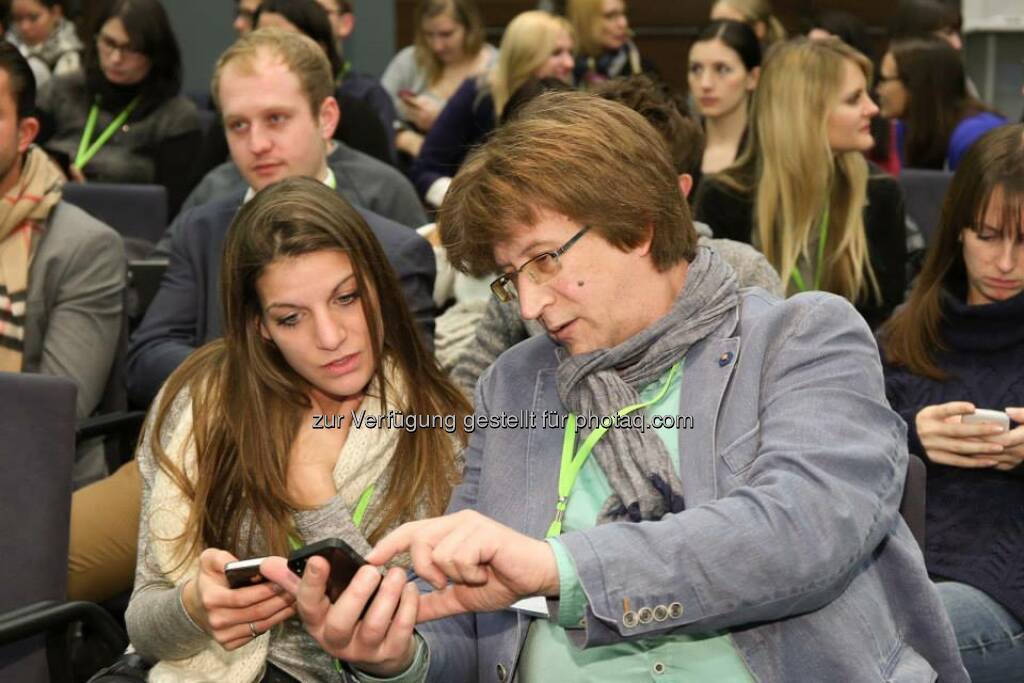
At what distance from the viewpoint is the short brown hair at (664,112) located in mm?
2959

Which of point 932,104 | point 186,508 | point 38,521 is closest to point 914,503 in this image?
point 186,508

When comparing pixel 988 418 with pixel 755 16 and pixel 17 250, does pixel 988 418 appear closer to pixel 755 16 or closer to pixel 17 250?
pixel 17 250

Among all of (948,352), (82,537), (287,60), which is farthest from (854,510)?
(287,60)

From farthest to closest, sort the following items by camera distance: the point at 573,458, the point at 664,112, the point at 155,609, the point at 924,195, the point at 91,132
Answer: the point at 91,132
the point at 924,195
the point at 664,112
the point at 155,609
the point at 573,458

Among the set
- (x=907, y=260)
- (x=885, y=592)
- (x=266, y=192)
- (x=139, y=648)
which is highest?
(x=266, y=192)

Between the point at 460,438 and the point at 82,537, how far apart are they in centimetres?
110

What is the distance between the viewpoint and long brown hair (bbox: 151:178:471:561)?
87.8 inches

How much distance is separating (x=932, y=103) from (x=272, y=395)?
400cm

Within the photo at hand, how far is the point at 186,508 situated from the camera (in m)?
2.25

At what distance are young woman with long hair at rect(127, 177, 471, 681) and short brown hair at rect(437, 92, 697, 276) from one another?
0.47 metres

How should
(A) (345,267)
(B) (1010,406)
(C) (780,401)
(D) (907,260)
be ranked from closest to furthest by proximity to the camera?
(C) (780,401)
(A) (345,267)
(B) (1010,406)
(D) (907,260)

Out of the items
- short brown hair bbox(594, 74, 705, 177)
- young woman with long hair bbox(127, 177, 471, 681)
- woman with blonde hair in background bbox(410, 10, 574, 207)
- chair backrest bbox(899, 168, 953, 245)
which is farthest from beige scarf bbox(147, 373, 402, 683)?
woman with blonde hair in background bbox(410, 10, 574, 207)

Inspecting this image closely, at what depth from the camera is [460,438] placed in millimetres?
2344

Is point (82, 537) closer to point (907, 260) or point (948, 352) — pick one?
point (948, 352)
